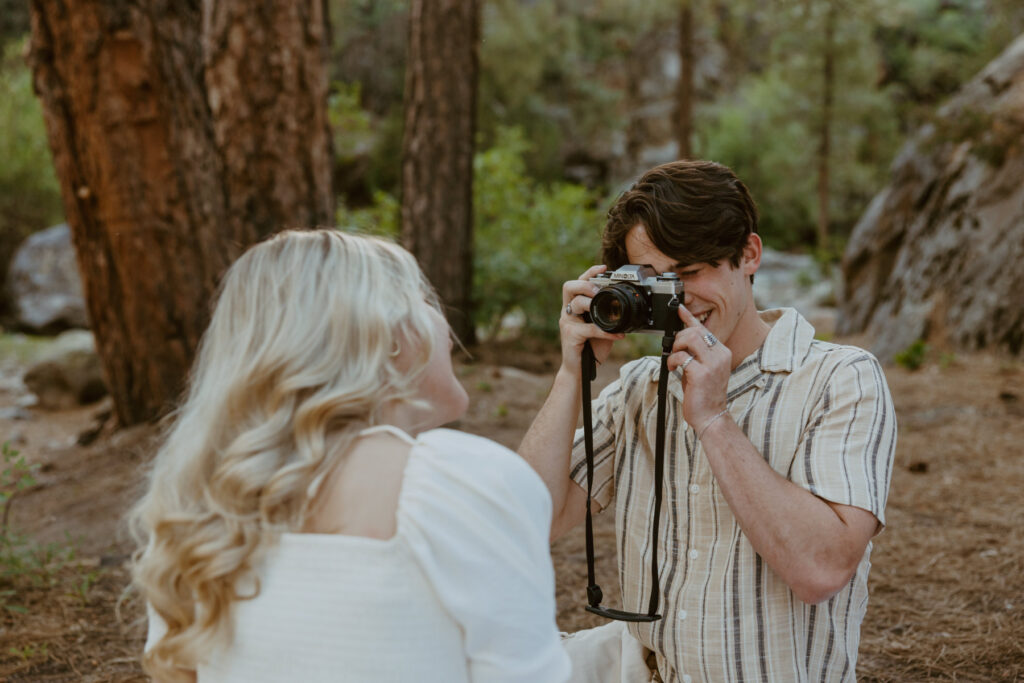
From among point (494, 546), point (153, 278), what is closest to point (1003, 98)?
point (153, 278)

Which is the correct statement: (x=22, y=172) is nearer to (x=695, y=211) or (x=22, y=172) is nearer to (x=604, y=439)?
(x=604, y=439)

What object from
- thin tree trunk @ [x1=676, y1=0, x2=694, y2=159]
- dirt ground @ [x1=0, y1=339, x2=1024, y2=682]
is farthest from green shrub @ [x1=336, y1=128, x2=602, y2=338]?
thin tree trunk @ [x1=676, y1=0, x2=694, y2=159]

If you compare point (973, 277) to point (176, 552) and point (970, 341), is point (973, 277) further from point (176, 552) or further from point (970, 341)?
point (176, 552)

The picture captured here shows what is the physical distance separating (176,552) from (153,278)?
3975mm

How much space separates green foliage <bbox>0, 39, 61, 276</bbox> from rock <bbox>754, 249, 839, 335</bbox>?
12920mm

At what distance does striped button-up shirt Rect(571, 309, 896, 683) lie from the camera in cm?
→ 170

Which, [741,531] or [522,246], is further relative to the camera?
[522,246]

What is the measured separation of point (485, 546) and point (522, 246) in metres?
7.76

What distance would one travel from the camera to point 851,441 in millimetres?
1689

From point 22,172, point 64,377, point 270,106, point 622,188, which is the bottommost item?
point 622,188

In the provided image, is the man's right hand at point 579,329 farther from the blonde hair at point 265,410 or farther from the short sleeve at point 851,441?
the blonde hair at point 265,410

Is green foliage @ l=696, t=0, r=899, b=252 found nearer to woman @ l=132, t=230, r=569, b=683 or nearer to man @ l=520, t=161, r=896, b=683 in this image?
man @ l=520, t=161, r=896, b=683

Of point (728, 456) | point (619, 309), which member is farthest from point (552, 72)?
point (728, 456)

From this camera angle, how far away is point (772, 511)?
163 centimetres
